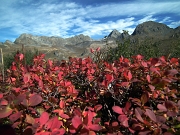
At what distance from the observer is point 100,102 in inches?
71.0

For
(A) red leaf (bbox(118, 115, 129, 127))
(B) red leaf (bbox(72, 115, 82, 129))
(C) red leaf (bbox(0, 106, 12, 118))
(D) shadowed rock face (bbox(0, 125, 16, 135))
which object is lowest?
(A) red leaf (bbox(118, 115, 129, 127))

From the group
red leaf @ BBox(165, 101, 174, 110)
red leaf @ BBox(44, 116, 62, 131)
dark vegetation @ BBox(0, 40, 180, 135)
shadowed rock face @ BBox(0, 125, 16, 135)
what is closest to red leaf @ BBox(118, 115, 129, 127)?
dark vegetation @ BBox(0, 40, 180, 135)

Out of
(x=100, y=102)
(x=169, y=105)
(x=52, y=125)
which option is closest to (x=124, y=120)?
(x=169, y=105)

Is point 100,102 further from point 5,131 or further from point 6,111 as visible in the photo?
point 5,131

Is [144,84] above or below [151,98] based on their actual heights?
above

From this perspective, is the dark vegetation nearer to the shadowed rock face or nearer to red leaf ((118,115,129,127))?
red leaf ((118,115,129,127))

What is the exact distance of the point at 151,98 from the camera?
1.46 m

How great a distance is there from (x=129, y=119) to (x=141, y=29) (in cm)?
16764

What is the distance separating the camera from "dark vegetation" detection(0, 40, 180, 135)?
1001mm

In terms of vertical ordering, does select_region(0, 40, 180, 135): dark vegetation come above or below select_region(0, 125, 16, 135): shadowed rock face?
below

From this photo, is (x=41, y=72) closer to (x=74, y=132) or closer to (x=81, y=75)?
(x=81, y=75)

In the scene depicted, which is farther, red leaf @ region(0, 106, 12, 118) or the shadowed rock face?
red leaf @ region(0, 106, 12, 118)

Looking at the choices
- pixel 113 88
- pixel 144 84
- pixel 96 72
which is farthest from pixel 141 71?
pixel 96 72

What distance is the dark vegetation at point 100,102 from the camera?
1001mm
